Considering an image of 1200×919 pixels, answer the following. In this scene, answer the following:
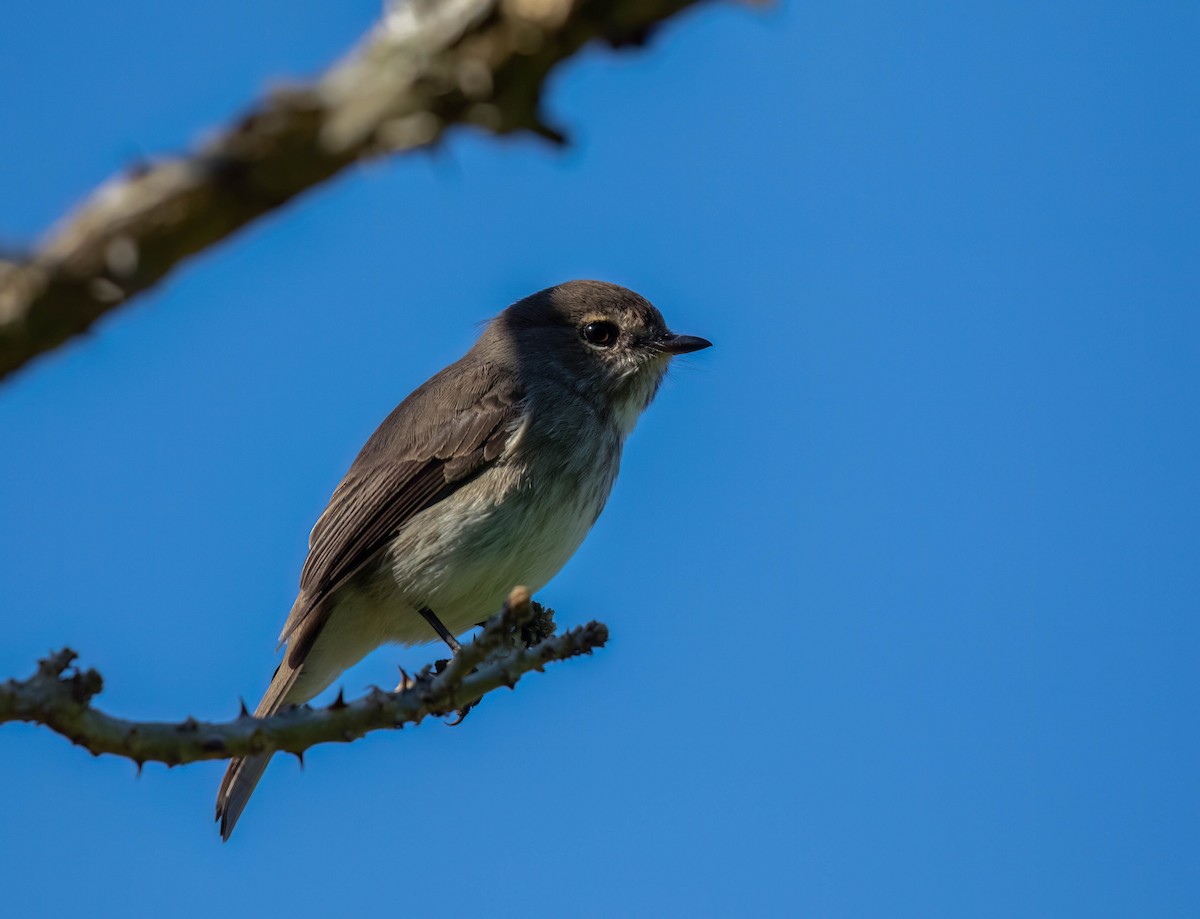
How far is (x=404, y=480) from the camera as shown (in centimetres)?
608

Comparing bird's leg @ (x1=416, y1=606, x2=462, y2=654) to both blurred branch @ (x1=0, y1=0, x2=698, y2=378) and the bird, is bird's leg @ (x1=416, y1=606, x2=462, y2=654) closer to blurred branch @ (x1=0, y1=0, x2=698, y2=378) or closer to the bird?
the bird

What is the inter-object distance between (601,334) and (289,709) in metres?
3.92

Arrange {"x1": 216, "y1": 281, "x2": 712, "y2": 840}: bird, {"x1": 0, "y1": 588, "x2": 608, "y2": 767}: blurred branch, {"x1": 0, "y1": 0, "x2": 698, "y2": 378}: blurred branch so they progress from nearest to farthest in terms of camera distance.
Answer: {"x1": 0, "y1": 0, "x2": 698, "y2": 378}: blurred branch
{"x1": 0, "y1": 588, "x2": 608, "y2": 767}: blurred branch
{"x1": 216, "y1": 281, "x2": 712, "y2": 840}: bird

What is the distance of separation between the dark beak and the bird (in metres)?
0.39

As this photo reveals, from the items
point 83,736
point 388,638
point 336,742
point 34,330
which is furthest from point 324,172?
point 388,638

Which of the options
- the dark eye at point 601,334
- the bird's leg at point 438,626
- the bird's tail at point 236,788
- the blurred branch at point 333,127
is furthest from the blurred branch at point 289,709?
the dark eye at point 601,334

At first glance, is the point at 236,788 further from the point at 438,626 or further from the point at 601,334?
the point at 601,334

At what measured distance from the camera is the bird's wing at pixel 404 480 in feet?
19.5

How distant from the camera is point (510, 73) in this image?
5.36ft

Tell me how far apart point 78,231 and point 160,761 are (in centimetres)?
182

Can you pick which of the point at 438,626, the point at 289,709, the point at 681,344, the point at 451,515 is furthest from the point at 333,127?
the point at 681,344

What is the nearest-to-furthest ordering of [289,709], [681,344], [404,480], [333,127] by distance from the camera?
[333,127], [289,709], [404,480], [681,344]

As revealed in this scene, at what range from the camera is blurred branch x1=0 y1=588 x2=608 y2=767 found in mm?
2844

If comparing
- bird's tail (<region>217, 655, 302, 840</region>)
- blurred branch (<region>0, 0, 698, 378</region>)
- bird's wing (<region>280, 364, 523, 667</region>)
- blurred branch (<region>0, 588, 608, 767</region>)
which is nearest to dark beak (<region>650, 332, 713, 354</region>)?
bird's wing (<region>280, 364, 523, 667</region>)
